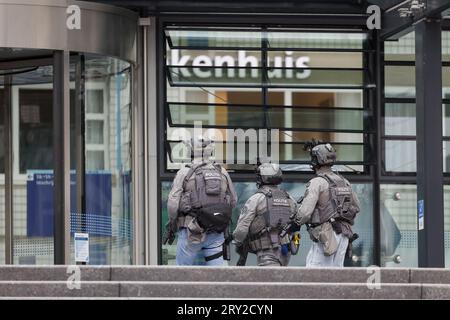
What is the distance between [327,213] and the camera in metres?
12.6

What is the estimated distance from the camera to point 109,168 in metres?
15.1

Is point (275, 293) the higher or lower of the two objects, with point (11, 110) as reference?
lower

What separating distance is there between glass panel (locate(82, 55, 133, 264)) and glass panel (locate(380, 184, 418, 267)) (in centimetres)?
318

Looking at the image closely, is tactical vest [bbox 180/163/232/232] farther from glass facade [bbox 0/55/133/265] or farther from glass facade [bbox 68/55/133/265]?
glass facade [bbox 68/55/133/265]

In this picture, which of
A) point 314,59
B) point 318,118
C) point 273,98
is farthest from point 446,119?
point 273,98

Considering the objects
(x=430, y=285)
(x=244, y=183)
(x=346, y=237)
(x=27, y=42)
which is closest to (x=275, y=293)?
(x=430, y=285)

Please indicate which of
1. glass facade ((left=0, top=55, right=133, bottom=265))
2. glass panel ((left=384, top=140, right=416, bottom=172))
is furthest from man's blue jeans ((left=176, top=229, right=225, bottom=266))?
glass panel ((left=384, top=140, right=416, bottom=172))

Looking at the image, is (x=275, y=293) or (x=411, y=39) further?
(x=411, y=39)

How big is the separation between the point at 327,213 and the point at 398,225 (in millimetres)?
3934

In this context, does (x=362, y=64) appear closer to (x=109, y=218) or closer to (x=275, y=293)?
(x=109, y=218)

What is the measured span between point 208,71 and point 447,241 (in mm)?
3657

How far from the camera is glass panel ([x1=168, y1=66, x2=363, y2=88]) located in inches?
637

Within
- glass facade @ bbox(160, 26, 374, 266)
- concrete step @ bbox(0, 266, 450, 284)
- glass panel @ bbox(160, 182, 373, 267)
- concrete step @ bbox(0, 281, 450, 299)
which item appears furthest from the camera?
glass facade @ bbox(160, 26, 374, 266)
